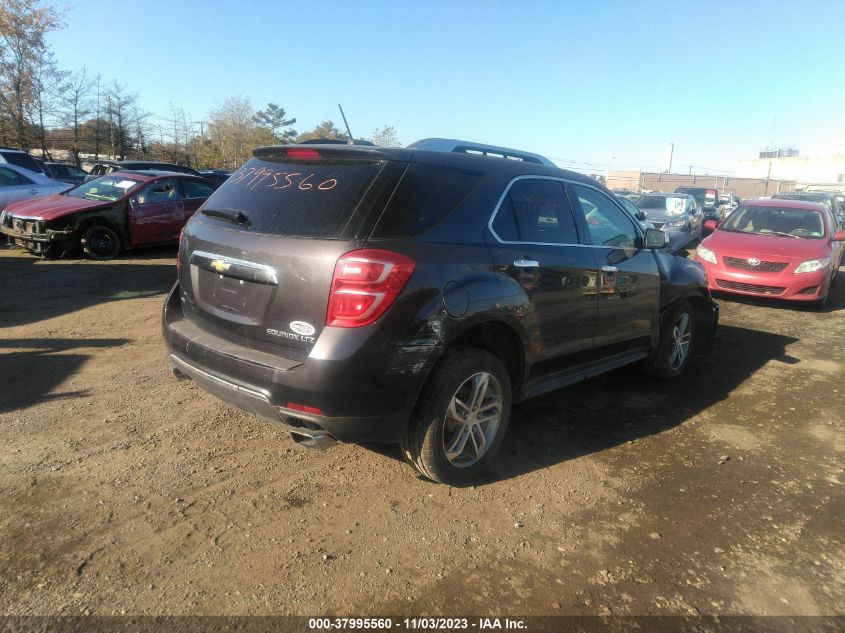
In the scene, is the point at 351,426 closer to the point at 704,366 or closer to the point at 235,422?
the point at 235,422

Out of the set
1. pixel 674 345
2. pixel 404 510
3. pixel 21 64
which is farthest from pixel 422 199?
pixel 21 64

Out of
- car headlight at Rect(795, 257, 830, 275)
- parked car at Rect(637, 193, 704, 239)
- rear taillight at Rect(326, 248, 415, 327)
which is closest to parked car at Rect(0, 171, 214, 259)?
rear taillight at Rect(326, 248, 415, 327)

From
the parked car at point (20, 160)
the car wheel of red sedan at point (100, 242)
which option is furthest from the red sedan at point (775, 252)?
the parked car at point (20, 160)

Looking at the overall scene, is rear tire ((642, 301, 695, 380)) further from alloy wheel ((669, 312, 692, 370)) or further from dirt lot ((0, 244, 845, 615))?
dirt lot ((0, 244, 845, 615))

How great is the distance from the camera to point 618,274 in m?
4.42

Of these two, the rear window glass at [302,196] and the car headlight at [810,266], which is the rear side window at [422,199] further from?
the car headlight at [810,266]

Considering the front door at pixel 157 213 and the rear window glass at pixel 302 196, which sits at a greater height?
the rear window glass at pixel 302 196

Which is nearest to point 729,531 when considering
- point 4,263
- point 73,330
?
point 73,330

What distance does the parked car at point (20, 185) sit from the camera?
11.8 meters

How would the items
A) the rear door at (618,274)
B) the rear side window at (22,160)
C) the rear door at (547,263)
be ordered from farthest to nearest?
1. the rear side window at (22,160)
2. the rear door at (618,274)
3. the rear door at (547,263)

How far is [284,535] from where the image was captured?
2.92m

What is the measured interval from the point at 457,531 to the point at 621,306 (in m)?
2.28

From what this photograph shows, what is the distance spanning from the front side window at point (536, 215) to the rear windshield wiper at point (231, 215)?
139cm

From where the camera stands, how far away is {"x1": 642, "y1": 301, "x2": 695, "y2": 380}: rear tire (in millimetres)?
5262
